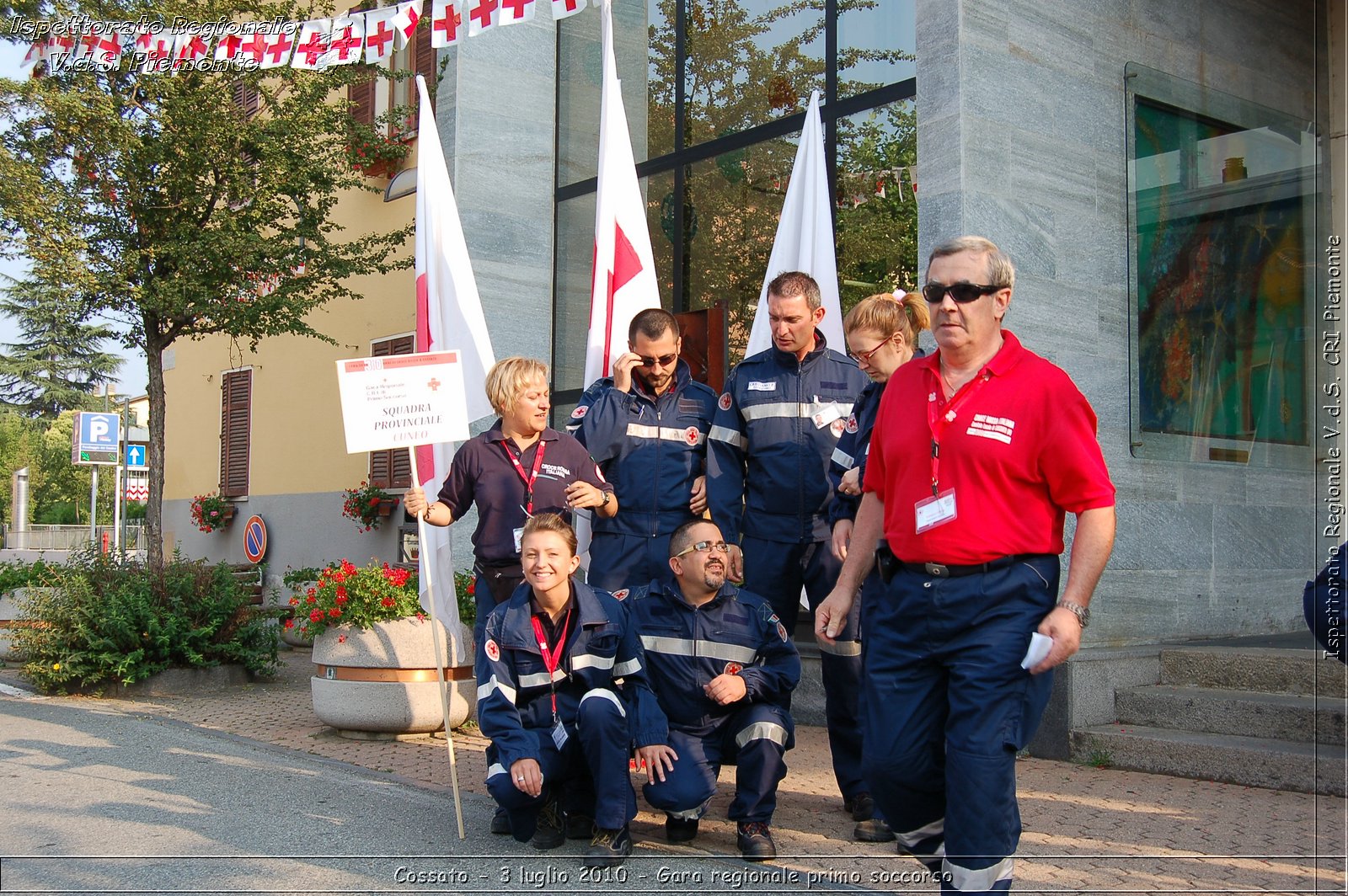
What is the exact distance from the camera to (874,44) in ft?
28.0

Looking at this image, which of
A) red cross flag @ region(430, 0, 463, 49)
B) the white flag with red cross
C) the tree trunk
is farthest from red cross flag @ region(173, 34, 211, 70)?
the white flag with red cross

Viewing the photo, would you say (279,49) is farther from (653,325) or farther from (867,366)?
(867,366)

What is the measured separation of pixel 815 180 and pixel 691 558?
3.82 metres

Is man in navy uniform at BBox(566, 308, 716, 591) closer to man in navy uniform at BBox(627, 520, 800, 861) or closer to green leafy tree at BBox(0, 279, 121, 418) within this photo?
man in navy uniform at BBox(627, 520, 800, 861)

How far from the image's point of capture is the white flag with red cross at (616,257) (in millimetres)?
7957

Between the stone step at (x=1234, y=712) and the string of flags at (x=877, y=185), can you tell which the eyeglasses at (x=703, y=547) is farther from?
the string of flags at (x=877, y=185)

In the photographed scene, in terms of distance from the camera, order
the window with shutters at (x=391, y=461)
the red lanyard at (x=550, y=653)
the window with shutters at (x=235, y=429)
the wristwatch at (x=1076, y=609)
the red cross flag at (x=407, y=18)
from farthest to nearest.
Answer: the window with shutters at (x=235, y=429) < the window with shutters at (x=391, y=461) < the red cross flag at (x=407, y=18) < the red lanyard at (x=550, y=653) < the wristwatch at (x=1076, y=609)

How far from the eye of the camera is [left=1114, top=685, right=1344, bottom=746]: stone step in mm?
5738

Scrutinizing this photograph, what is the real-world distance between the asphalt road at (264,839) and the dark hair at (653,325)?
2.25 m

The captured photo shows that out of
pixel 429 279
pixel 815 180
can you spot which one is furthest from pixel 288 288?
pixel 815 180

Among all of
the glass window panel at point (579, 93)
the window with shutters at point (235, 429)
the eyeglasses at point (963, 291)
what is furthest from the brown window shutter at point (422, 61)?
the eyeglasses at point (963, 291)

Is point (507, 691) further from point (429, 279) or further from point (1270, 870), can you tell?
point (429, 279)

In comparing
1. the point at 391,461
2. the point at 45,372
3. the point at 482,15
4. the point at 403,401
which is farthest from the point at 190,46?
the point at 45,372

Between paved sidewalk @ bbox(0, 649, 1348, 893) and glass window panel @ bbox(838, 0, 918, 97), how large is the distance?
178 inches
